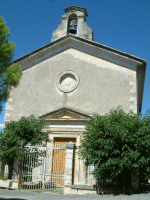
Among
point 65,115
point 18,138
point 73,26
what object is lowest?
point 18,138

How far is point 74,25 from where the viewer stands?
15.1 m

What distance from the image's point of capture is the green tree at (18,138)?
36.1ft

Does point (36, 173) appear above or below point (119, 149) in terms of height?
below

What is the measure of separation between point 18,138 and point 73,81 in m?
4.59

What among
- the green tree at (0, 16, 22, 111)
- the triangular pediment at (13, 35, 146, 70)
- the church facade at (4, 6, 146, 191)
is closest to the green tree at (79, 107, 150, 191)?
the church facade at (4, 6, 146, 191)

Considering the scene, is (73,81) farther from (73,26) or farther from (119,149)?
(119,149)

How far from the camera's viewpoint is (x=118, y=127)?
9469mm

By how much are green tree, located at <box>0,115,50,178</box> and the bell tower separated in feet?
20.1

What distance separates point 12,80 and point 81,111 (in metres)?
7.19

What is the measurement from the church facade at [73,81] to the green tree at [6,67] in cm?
667

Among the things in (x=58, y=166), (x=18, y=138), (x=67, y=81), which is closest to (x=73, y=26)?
(x=67, y=81)

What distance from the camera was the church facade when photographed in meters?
12.9

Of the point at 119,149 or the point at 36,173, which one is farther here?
the point at 36,173

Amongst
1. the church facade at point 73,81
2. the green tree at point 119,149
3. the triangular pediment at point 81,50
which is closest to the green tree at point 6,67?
the green tree at point 119,149
